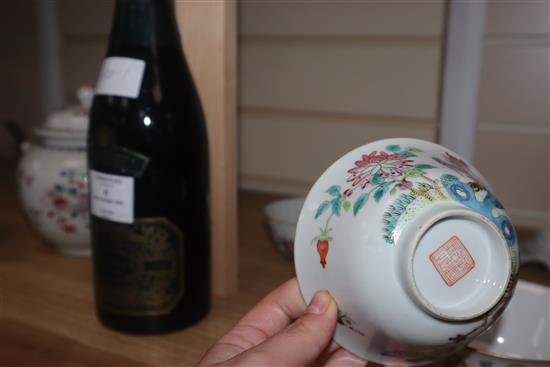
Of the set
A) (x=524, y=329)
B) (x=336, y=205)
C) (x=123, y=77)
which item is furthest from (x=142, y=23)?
(x=524, y=329)

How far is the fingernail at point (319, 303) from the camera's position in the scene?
40cm

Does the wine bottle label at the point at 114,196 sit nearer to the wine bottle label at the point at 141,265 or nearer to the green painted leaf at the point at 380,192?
the wine bottle label at the point at 141,265

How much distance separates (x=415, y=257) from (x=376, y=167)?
0.25ft

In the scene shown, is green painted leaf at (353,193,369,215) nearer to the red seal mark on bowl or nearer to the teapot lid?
the red seal mark on bowl

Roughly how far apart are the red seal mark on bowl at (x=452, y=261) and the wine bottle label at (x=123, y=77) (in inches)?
12.7

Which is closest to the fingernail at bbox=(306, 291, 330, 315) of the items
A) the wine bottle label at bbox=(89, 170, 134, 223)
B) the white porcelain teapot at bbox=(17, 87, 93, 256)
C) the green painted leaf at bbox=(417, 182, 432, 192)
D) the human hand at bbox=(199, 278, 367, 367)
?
the human hand at bbox=(199, 278, 367, 367)

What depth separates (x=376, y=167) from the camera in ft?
1.36

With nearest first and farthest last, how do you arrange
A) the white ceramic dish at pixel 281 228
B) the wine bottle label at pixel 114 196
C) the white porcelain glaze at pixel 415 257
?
the white porcelain glaze at pixel 415 257
the wine bottle label at pixel 114 196
the white ceramic dish at pixel 281 228

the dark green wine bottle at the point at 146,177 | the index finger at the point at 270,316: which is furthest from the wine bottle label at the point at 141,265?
the index finger at the point at 270,316

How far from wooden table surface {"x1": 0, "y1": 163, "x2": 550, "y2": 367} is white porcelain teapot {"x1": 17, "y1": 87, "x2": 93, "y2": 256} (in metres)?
0.07

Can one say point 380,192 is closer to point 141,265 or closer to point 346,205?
point 346,205

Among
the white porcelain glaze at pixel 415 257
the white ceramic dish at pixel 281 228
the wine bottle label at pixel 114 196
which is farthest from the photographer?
the white ceramic dish at pixel 281 228

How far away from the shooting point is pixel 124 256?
55cm

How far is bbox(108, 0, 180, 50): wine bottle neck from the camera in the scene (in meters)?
0.54
